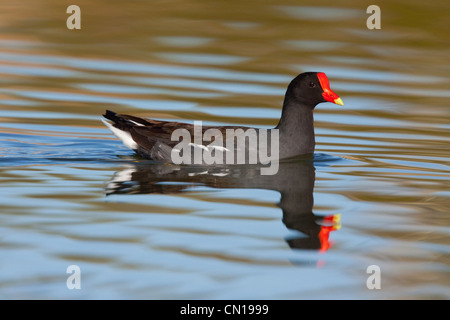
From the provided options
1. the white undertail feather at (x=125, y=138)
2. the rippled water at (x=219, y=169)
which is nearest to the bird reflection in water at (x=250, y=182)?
the rippled water at (x=219, y=169)

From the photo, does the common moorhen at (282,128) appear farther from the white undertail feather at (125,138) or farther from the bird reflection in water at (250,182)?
the bird reflection in water at (250,182)

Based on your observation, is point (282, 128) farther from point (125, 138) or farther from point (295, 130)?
point (125, 138)

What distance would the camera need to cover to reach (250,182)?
788 cm

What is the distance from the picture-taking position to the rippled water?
17.4 ft

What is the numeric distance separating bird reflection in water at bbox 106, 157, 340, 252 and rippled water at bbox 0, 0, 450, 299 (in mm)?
27

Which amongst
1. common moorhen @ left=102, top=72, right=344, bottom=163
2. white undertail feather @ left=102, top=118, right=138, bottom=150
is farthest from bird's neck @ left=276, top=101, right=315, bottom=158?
white undertail feather @ left=102, top=118, right=138, bottom=150

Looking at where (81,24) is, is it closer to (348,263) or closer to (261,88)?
(261,88)

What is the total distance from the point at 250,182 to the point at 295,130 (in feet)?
3.99

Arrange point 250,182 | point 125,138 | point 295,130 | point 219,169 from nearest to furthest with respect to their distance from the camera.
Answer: point 250,182, point 219,169, point 295,130, point 125,138

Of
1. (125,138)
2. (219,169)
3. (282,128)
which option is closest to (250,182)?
(219,169)

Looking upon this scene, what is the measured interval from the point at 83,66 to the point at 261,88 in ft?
9.04

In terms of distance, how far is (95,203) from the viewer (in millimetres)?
6762

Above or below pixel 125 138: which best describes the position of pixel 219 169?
below

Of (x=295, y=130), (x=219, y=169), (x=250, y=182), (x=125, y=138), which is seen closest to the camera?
(x=250, y=182)
